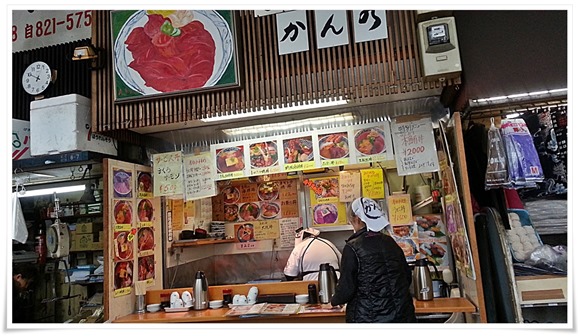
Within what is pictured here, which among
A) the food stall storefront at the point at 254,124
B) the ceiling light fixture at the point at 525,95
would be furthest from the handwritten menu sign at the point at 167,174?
the ceiling light fixture at the point at 525,95

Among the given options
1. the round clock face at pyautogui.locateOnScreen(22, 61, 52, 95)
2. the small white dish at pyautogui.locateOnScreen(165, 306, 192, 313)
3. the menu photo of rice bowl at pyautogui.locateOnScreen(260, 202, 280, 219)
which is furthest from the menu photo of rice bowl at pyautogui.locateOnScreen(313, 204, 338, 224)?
the round clock face at pyautogui.locateOnScreen(22, 61, 52, 95)

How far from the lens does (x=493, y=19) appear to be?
3.03 meters

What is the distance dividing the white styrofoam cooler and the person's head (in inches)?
59.5

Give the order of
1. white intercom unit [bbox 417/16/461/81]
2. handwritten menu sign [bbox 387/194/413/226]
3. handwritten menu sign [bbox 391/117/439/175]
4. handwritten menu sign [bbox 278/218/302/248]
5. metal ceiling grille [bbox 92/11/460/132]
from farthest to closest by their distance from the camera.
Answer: handwritten menu sign [bbox 278/218/302/248] < handwritten menu sign [bbox 387/194/413/226] < handwritten menu sign [bbox 391/117/439/175] < metal ceiling grille [bbox 92/11/460/132] < white intercom unit [bbox 417/16/461/81]

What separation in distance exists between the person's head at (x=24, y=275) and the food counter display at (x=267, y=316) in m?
1.58

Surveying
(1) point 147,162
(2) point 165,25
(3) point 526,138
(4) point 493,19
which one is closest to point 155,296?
Answer: (1) point 147,162

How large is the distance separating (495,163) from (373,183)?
214 cm

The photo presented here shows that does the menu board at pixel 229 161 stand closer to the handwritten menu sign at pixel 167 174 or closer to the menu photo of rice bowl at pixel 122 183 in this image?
the handwritten menu sign at pixel 167 174

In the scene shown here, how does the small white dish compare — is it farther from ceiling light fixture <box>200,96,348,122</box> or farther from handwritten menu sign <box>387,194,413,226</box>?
handwritten menu sign <box>387,194,413,226</box>

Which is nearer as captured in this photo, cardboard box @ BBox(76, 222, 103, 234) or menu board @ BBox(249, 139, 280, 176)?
menu board @ BBox(249, 139, 280, 176)

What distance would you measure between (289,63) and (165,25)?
1162 mm

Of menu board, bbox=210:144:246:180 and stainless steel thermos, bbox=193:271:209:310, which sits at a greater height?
menu board, bbox=210:144:246:180

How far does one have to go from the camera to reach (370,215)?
122 inches

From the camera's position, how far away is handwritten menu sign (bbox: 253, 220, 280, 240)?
6.25 meters
